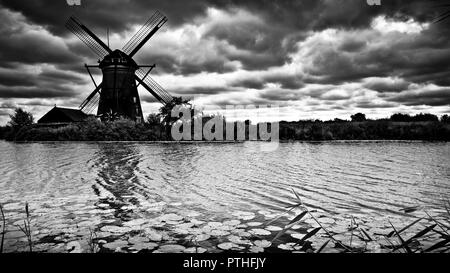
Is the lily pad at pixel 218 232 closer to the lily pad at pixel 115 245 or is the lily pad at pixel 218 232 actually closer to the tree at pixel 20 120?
the lily pad at pixel 115 245

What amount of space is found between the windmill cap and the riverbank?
570cm

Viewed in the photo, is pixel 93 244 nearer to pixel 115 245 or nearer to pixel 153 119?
pixel 115 245

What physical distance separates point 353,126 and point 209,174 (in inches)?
884

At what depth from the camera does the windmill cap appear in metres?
26.0

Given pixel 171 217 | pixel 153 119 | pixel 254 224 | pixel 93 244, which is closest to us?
pixel 93 244

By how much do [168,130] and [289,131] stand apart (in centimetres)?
1070

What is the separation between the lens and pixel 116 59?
25859mm

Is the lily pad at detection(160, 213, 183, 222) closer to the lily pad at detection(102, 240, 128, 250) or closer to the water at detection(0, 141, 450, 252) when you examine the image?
the water at detection(0, 141, 450, 252)

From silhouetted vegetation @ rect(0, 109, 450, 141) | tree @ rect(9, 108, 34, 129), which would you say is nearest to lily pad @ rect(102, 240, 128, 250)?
silhouetted vegetation @ rect(0, 109, 450, 141)

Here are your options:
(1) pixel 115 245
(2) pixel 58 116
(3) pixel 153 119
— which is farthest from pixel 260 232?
(2) pixel 58 116

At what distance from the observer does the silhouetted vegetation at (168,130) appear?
23.6m
